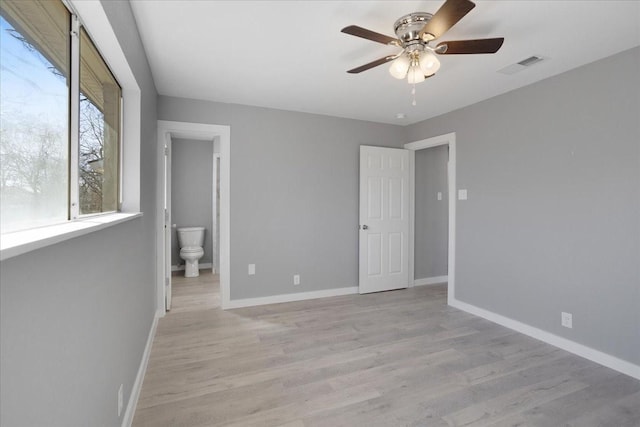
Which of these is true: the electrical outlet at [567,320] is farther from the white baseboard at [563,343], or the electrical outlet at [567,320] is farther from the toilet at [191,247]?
the toilet at [191,247]

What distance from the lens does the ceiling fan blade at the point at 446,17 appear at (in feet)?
4.67

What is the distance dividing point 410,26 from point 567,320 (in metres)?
2.77

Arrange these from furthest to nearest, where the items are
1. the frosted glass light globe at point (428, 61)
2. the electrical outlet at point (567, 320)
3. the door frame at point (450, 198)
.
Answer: the door frame at point (450, 198), the electrical outlet at point (567, 320), the frosted glass light globe at point (428, 61)

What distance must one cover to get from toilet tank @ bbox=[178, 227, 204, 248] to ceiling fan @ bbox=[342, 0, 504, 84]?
441 centimetres

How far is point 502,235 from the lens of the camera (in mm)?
3160

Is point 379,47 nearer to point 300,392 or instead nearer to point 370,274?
point 300,392

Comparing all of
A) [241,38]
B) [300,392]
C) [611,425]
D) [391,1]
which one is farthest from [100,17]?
[611,425]

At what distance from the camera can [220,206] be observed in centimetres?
345

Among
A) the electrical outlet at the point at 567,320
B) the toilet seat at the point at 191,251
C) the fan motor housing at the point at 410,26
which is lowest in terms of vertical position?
the electrical outlet at the point at 567,320

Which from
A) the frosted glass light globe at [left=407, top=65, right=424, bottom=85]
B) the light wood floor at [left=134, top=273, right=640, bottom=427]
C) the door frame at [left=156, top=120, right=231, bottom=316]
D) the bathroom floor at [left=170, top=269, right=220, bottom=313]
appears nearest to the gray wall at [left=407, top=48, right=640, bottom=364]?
the light wood floor at [left=134, top=273, right=640, bottom=427]

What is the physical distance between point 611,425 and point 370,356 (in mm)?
1476

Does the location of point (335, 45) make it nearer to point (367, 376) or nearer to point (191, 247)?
point (367, 376)

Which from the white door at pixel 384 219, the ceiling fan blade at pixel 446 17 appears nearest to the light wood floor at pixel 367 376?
the white door at pixel 384 219

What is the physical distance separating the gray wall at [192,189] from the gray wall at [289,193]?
2.38 metres
